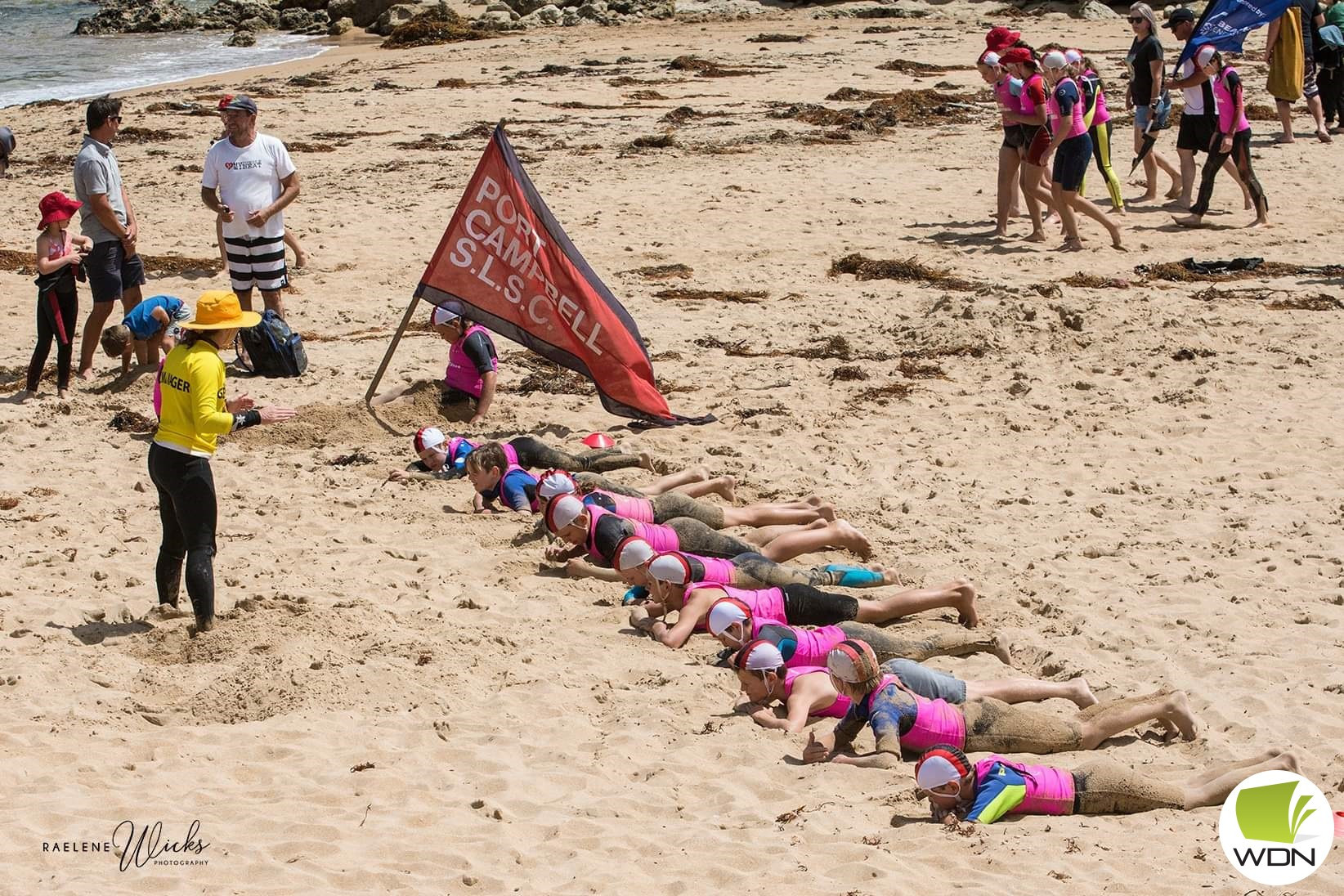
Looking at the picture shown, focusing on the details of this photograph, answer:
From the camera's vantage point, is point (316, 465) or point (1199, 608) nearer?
point (1199, 608)

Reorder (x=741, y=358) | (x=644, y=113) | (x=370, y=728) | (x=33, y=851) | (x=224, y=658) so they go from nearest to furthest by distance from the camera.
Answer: (x=33, y=851) < (x=370, y=728) < (x=224, y=658) < (x=741, y=358) < (x=644, y=113)

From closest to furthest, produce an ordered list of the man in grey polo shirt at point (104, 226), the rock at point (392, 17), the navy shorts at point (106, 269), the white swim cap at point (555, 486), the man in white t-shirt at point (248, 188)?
1. the white swim cap at point (555, 486)
2. the man in grey polo shirt at point (104, 226)
3. the navy shorts at point (106, 269)
4. the man in white t-shirt at point (248, 188)
5. the rock at point (392, 17)

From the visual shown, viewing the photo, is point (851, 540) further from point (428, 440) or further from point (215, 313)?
point (215, 313)

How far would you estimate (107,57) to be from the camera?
35.2 meters

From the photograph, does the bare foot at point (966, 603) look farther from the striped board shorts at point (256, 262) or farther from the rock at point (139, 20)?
the rock at point (139, 20)

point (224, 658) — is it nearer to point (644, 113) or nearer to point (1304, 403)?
point (1304, 403)

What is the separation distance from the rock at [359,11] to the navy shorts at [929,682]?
112ft

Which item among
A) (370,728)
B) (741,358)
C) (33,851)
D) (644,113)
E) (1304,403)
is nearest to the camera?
(33,851)

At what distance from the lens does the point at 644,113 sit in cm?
2175

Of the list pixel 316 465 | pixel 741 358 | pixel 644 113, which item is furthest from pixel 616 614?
pixel 644 113

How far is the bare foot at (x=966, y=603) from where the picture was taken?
744 cm

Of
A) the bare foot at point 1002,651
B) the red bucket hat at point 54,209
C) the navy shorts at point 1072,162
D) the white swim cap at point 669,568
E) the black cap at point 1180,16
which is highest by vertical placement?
the black cap at point 1180,16

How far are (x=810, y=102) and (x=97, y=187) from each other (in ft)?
45.0

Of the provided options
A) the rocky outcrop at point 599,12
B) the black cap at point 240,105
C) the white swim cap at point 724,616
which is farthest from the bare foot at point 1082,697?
the rocky outcrop at point 599,12
